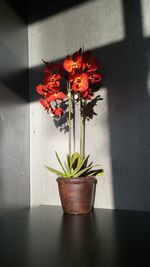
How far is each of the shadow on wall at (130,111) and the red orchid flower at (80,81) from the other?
0.58 ft

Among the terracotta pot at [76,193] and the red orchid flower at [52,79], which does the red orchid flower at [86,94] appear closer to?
the red orchid flower at [52,79]

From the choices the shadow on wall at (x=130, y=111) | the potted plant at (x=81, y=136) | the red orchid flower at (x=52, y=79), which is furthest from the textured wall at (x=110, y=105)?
the red orchid flower at (x=52, y=79)

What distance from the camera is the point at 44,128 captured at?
1.09 metres

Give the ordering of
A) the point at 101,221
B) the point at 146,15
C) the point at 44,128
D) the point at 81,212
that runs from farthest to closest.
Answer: the point at 44,128 → the point at 146,15 → the point at 81,212 → the point at 101,221

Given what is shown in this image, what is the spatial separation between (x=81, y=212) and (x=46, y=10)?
938 millimetres

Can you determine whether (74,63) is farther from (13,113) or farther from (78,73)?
(13,113)

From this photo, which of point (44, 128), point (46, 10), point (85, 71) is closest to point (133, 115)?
point (85, 71)

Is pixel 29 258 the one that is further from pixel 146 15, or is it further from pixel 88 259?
pixel 146 15

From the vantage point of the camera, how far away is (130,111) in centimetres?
96

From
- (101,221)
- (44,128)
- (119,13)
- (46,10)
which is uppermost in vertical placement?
(46,10)

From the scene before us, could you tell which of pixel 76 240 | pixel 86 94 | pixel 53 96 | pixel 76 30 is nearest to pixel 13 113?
pixel 53 96

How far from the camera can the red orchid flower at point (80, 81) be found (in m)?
0.85

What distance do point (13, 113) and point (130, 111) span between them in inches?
18.7

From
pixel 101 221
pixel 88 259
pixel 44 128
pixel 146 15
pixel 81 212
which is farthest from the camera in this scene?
pixel 44 128
